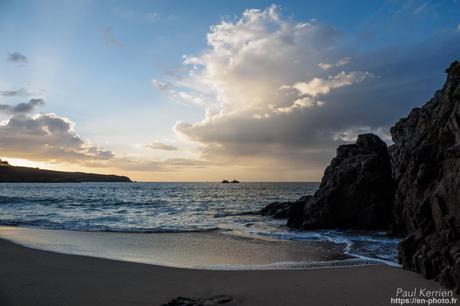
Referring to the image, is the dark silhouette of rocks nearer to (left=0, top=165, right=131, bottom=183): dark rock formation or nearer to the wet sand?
the wet sand

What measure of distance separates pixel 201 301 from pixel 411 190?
42.4 feet

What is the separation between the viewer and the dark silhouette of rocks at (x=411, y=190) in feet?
31.6

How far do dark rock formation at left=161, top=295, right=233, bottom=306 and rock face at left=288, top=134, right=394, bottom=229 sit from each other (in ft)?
54.3

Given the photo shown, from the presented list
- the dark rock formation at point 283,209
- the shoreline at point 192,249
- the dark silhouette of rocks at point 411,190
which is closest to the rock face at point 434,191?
the dark silhouette of rocks at point 411,190

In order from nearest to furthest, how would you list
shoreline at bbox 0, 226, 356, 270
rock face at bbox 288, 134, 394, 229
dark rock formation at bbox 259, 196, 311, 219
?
shoreline at bbox 0, 226, 356, 270
rock face at bbox 288, 134, 394, 229
dark rock formation at bbox 259, 196, 311, 219

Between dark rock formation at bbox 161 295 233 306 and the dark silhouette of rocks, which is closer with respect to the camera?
dark rock formation at bbox 161 295 233 306

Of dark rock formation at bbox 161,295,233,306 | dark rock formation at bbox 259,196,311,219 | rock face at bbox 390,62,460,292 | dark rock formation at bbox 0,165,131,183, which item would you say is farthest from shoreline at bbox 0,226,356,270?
dark rock formation at bbox 0,165,131,183

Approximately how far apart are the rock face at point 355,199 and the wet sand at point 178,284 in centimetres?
1243

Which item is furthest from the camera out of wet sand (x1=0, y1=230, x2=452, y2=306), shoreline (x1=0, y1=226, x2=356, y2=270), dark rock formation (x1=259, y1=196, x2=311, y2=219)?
dark rock formation (x1=259, y1=196, x2=311, y2=219)

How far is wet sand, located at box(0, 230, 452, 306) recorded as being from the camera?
7672mm

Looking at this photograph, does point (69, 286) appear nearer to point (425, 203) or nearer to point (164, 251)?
point (164, 251)

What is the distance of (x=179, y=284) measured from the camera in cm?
903

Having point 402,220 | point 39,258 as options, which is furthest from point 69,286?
point 402,220

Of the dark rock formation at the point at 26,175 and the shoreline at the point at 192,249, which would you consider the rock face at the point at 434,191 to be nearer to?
the shoreline at the point at 192,249
